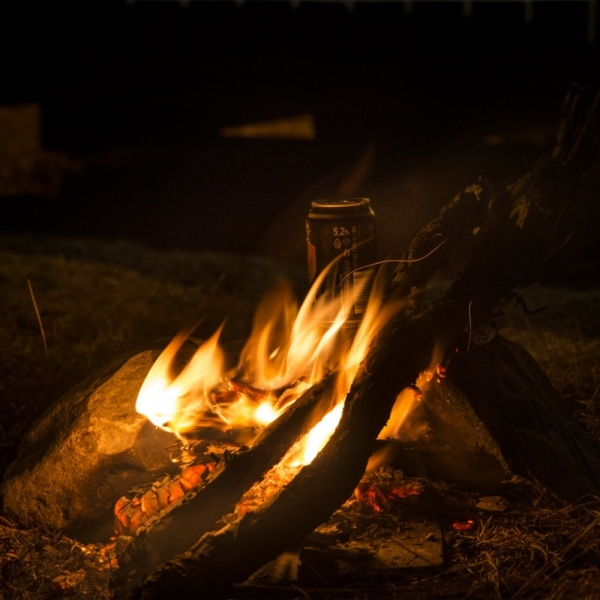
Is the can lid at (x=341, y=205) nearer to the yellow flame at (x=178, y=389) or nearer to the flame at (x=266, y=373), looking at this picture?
the flame at (x=266, y=373)

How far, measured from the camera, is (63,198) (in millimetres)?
13078

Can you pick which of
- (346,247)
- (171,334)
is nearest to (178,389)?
(346,247)

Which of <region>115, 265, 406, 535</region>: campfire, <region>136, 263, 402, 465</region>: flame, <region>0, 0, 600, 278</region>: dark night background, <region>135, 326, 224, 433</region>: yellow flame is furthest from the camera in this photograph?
<region>0, 0, 600, 278</region>: dark night background

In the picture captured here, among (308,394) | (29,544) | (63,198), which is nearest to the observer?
(308,394)

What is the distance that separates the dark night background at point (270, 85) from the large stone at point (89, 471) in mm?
6275

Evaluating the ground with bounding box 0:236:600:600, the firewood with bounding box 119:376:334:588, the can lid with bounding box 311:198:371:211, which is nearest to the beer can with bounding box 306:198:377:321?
the can lid with bounding box 311:198:371:211

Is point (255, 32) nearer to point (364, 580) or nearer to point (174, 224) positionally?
point (174, 224)

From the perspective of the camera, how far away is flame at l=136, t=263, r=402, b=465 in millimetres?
3605

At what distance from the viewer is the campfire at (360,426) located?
288 cm

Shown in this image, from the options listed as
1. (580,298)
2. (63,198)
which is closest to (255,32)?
(63,198)

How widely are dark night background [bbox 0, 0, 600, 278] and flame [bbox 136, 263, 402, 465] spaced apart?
233 inches

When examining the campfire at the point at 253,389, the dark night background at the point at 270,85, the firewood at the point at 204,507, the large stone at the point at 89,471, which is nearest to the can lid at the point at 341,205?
the campfire at the point at 253,389

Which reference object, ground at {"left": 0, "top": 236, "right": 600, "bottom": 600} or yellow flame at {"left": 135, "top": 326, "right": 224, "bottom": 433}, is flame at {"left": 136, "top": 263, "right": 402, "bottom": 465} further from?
ground at {"left": 0, "top": 236, "right": 600, "bottom": 600}

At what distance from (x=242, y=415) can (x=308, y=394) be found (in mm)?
579
